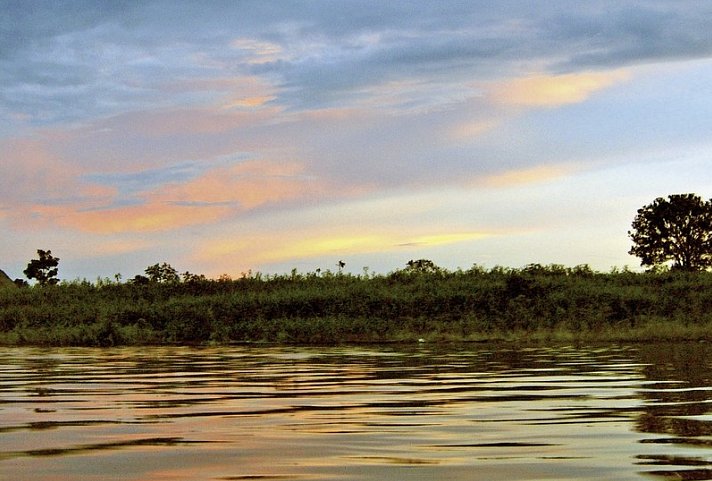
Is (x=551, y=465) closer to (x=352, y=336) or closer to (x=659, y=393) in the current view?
(x=659, y=393)

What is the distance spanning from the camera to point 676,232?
65.6m

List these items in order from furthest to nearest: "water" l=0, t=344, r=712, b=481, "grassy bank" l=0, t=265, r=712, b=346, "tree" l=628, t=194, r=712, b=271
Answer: "tree" l=628, t=194, r=712, b=271
"grassy bank" l=0, t=265, r=712, b=346
"water" l=0, t=344, r=712, b=481

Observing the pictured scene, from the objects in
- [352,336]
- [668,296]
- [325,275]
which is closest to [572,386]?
[352,336]

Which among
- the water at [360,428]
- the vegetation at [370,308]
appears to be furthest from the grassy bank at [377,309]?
the water at [360,428]

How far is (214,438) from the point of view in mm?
5340

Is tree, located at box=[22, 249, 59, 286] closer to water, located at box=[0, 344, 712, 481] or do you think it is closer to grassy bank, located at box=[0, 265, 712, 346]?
grassy bank, located at box=[0, 265, 712, 346]

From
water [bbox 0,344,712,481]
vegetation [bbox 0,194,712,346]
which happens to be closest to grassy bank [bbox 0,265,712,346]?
vegetation [bbox 0,194,712,346]

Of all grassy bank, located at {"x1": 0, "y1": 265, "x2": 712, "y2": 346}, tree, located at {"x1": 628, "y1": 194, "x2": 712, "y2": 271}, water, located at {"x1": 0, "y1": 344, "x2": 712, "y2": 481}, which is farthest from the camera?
tree, located at {"x1": 628, "y1": 194, "x2": 712, "y2": 271}

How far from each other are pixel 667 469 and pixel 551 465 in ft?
1.61

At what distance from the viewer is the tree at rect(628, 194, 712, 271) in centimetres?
6481

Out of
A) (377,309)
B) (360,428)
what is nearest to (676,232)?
(377,309)

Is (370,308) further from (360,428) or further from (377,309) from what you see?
(360,428)

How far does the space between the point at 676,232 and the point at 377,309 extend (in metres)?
36.0

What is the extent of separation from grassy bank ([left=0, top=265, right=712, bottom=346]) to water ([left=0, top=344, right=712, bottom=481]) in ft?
69.0
